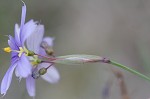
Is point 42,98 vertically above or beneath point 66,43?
beneath

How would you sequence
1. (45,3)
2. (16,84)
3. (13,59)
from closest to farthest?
1. (13,59)
2. (16,84)
3. (45,3)

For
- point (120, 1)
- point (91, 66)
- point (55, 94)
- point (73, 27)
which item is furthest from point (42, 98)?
point (120, 1)

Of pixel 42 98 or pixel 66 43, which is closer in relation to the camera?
pixel 42 98

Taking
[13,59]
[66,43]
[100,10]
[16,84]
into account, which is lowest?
[13,59]

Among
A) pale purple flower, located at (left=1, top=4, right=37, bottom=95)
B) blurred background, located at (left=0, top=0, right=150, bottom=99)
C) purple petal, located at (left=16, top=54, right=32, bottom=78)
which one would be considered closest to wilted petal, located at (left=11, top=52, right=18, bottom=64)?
pale purple flower, located at (left=1, top=4, right=37, bottom=95)

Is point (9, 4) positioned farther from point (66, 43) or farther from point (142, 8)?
point (142, 8)

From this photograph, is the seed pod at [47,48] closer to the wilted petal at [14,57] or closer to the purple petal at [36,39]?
the purple petal at [36,39]

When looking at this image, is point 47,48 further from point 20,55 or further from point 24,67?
point 24,67
